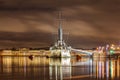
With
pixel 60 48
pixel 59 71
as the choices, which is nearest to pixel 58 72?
pixel 59 71

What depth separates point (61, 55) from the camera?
13575 cm

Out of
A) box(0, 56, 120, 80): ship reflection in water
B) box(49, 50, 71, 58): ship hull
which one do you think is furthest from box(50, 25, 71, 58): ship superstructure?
box(0, 56, 120, 80): ship reflection in water

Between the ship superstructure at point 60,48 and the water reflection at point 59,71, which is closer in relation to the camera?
the water reflection at point 59,71

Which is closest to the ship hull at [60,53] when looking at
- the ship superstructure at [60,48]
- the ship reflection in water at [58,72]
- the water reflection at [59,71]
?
the ship superstructure at [60,48]

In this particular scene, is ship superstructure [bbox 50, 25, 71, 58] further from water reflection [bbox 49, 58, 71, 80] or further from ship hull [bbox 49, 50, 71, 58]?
water reflection [bbox 49, 58, 71, 80]

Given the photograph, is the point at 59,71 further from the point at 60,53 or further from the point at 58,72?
the point at 60,53

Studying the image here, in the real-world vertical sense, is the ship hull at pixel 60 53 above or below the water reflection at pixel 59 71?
above

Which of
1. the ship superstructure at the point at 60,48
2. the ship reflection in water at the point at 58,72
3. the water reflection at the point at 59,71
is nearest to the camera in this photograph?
the ship reflection in water at the point at 58,72

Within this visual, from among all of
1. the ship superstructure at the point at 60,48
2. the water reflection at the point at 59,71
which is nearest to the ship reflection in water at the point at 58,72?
A: the water reflection at the point at 59,71

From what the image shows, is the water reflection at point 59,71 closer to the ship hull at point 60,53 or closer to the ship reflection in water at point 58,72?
the ship reflection in water at point 58,72

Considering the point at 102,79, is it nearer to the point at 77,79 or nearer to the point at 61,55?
the point at 77,79

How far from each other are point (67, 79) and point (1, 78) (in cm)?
744

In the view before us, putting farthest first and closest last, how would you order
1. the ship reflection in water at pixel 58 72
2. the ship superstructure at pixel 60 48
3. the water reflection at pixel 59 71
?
the ship superstructure at pixel 60 48 → the water reflection at pixel 59 71 → the ship reflection in water at pixel 58 72

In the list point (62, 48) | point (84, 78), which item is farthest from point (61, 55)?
point (84, 78)
